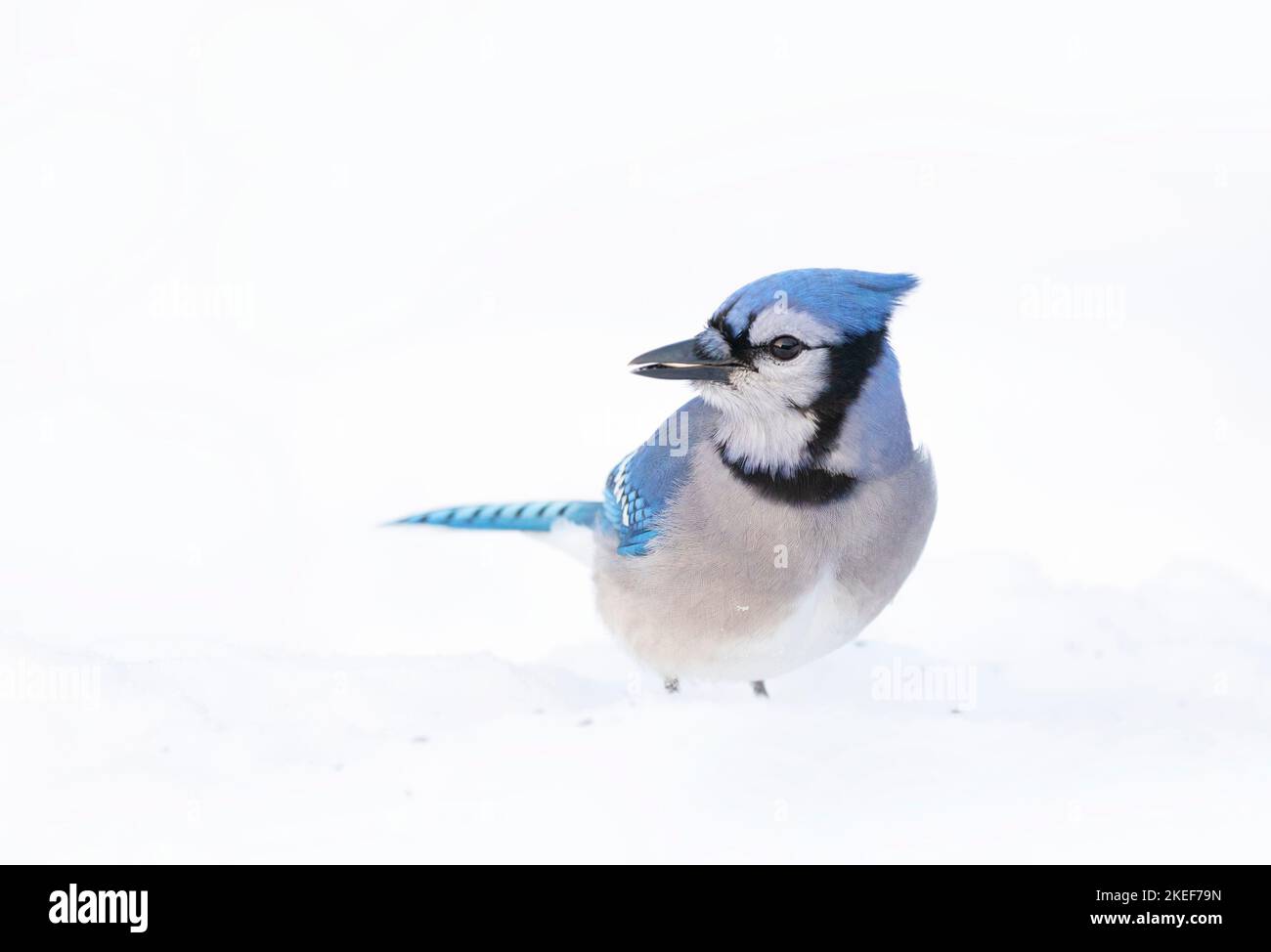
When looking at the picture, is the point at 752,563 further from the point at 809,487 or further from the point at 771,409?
the point at 771,409

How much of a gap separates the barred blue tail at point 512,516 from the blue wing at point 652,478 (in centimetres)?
17

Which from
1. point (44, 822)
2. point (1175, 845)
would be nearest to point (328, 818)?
point (44, 822)

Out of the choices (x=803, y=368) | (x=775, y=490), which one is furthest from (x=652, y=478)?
(x=803, y=368)

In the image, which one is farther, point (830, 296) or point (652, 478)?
point (652, 478)

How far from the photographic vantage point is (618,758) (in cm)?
282

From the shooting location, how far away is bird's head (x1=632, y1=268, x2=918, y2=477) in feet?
8.73

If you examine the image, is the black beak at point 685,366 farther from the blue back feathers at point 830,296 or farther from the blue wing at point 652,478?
the blue wing at point 652,478

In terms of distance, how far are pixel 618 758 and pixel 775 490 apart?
0.61 meters

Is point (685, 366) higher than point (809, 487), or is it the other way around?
point (685, 366)

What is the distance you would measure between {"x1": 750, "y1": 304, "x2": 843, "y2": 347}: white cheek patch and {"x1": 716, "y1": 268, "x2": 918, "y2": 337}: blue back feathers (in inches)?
0.4

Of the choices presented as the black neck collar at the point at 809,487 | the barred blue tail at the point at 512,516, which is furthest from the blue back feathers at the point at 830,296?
the barred blue tail at the point at 512,516

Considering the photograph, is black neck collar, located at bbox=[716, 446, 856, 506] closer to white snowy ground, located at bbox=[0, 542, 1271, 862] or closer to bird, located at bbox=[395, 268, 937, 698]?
bird, located at bbox=[395, 268, 937, 698]

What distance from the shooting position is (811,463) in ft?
9.07

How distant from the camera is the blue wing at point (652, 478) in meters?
2.94
